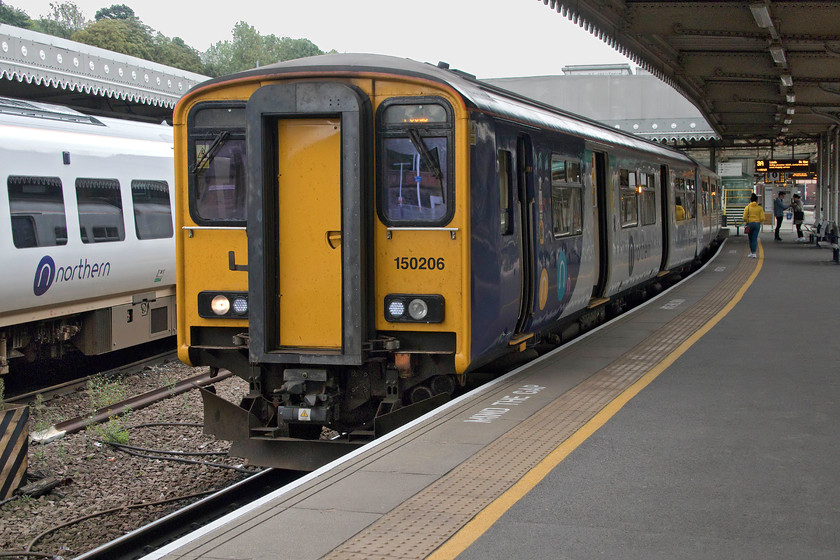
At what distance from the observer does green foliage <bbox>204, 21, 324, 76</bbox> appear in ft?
448

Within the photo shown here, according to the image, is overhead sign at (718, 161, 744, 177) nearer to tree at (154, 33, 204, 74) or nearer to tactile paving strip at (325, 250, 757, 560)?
tactile paving strip at (325, 250, 757, 560)

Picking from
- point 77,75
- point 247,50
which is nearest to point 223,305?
point 77,75

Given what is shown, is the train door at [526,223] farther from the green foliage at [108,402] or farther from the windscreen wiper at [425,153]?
the green foliage at [108,402]

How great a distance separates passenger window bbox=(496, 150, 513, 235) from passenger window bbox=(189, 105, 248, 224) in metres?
2.15

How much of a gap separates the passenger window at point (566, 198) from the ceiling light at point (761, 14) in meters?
4.43

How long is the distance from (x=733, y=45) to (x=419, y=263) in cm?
1180

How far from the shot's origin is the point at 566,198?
10.2 meters

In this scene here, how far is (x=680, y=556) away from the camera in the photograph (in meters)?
4.36

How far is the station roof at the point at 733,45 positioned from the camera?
46.3ft

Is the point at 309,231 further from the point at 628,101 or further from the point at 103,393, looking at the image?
the point at 628,101

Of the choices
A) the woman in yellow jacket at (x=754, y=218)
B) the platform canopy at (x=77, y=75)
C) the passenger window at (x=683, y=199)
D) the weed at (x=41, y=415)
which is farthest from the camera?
the woman in yellow jacket at (x=754, y=218)

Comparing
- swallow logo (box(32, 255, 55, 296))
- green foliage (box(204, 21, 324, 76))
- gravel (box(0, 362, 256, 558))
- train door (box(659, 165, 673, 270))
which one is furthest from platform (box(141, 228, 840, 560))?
green foliage (box(204, 21, 324, 76))

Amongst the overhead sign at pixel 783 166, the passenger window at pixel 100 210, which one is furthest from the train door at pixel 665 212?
the overhead sign at pixel 783 166

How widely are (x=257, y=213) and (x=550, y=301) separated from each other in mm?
3617
